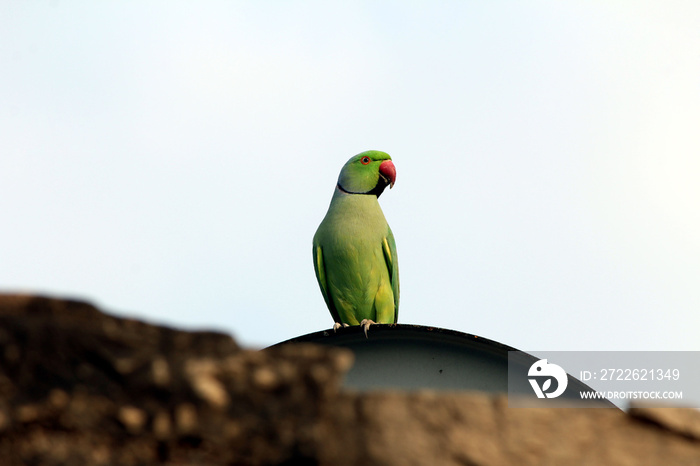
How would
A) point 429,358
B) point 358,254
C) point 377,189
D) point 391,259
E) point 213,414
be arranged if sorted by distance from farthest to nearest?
point 377,189
point 391,259
point 358,254
point 429,358
point 213,414

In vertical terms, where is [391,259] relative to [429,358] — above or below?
above

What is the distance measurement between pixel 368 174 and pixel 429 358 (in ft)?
14.5

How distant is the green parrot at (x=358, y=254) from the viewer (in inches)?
328

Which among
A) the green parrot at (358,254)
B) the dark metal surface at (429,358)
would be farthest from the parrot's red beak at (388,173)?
the dark metal surface at (429,358)

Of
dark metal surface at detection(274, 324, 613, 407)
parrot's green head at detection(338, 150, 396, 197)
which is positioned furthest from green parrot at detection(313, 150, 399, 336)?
dark metal surface at detection(274, 324, 613, 407)

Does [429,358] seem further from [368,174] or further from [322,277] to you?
[368,174]

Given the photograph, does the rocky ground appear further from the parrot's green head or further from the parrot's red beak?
the parrot's red beak

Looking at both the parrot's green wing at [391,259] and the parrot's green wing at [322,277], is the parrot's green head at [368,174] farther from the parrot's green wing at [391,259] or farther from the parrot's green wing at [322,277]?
the parrot's green wing at [322,277]

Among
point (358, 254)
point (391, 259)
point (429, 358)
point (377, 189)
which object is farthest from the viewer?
point (377, 189)

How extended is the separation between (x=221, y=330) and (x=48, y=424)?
1.33 ft

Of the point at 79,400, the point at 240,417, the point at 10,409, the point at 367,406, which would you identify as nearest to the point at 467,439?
the point at 367,406

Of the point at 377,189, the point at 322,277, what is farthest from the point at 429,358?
the point at 377,189

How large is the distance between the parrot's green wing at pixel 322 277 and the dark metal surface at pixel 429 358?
3734 mm

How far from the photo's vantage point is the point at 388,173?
29.6ft
